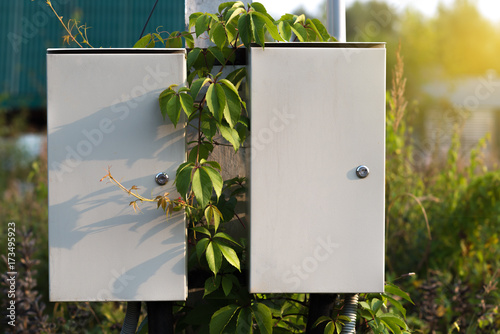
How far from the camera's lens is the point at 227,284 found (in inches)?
73.9

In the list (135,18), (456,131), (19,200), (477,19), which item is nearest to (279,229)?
(456,131)

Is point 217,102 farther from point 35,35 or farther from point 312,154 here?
point 35,35

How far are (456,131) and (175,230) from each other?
2.51 metres

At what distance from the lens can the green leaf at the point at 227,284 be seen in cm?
185

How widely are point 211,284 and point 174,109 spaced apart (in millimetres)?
655

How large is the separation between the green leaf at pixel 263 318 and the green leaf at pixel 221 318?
82 mm

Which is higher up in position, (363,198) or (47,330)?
(363,198)

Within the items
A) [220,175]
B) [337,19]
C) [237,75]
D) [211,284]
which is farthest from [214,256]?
[337,19]

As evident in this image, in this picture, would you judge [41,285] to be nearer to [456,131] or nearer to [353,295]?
[353,295]

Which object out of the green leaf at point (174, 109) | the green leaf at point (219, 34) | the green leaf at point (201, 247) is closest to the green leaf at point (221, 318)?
the green leaf at point (201, 247)

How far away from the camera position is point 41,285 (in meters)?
3.57

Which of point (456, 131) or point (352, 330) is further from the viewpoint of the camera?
point (456, 131)

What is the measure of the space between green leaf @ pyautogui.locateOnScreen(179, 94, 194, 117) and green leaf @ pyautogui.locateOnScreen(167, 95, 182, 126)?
0.02 m

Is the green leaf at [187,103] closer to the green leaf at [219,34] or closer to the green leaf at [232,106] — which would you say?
the green leaf at [232,106]
